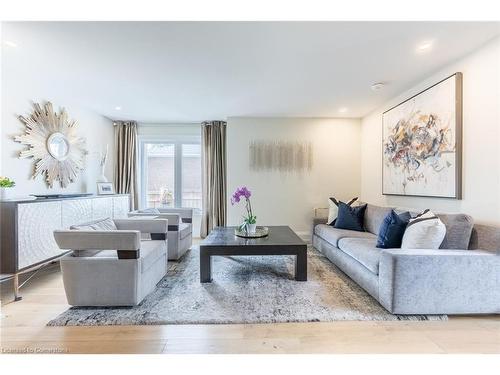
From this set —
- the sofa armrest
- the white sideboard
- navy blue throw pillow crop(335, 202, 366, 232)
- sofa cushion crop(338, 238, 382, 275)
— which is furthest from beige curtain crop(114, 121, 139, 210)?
the sofa armrest

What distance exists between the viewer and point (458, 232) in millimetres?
2229

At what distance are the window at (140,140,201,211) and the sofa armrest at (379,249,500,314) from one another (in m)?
4.12

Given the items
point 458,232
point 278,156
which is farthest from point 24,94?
point 458,232

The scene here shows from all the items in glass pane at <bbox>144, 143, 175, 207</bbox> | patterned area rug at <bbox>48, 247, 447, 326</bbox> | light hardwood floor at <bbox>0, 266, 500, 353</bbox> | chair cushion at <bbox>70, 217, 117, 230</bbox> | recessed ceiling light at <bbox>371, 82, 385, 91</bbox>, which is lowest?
light hardwood floor at <bbox>0, 266, 500, 353</bbox>

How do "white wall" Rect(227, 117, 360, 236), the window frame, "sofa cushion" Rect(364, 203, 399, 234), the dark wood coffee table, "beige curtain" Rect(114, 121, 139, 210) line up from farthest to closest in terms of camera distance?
the window frame
"beige curtain" Rect(114, 121, 139, 210)
"white wall" Rect(227, 117, 360, 236)
"sofa cushion" Rect(364, 203, 399, 234)
the dark wood coffee table

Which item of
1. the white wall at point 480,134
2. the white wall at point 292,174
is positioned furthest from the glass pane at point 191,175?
the white wall at point 480,134

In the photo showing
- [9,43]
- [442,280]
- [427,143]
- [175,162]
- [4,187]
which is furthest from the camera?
[175,162]

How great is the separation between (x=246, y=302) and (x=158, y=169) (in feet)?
13.1

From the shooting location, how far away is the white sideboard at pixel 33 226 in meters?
2.26

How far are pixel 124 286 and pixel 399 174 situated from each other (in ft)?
12.0

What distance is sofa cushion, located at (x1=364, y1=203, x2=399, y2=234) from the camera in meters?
3.34

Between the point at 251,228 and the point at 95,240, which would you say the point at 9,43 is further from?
the point at 251,228

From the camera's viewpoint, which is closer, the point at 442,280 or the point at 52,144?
the point at 442,280

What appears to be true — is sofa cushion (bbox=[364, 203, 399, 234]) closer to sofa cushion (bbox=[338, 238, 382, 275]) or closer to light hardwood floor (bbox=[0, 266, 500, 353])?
sofa cushion (bbox=[338, 238, 382, 275])
